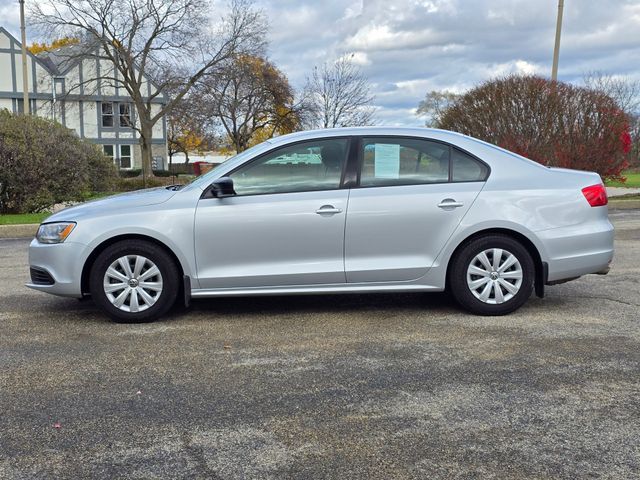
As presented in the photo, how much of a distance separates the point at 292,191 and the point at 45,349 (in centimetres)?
225

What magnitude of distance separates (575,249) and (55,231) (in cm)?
436

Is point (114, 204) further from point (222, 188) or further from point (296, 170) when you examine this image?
point (296, 170)

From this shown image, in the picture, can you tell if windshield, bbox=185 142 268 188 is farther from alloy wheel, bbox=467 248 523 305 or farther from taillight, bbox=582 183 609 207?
taillight, bbox=582 183 609 207

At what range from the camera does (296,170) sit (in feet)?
17.8

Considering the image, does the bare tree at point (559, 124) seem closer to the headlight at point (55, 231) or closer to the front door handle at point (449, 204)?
the front door handle at point (449, 204)

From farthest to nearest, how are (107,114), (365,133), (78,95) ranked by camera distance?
(107,114) < (78,95) < (365,133)

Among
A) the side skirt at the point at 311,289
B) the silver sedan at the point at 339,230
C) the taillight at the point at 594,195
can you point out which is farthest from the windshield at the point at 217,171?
the taillight at the point at 594,195

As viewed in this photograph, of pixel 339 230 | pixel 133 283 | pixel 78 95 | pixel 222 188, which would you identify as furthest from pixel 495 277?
pixel 78 95

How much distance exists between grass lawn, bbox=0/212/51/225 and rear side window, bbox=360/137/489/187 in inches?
376

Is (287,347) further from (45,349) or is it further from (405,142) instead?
(405,142)

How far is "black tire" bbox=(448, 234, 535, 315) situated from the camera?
5340mm

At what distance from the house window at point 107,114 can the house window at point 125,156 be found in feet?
6.14

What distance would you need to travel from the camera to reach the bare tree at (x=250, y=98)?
3709 centimetres

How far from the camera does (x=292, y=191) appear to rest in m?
5.34
